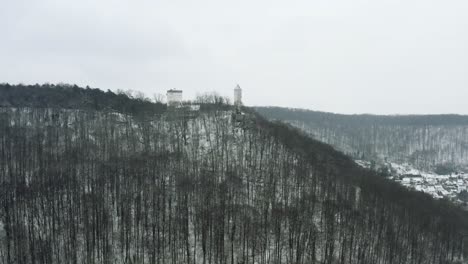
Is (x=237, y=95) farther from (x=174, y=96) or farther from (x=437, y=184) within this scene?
(x=437, y=184)

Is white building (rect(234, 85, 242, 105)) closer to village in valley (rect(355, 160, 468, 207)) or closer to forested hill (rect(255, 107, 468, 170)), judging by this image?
village in valley (rect(355, 160, 468, 207))

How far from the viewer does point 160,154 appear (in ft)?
197

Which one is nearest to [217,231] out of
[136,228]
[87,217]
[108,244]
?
[136,228]

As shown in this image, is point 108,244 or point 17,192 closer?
point 108,244

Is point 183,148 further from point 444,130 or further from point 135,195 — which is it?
point 444,130

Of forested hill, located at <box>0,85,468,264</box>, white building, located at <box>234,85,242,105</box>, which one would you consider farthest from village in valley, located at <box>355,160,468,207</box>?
white building, located at <box>234,85,242,105</box>

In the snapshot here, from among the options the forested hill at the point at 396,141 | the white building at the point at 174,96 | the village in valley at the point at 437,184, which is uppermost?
the white building at the point at 174,96

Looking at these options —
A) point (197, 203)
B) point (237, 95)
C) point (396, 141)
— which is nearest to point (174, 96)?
point (237, 95)

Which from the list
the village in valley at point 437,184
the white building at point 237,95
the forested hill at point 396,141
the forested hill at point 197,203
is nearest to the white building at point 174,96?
the white building at point 237,95

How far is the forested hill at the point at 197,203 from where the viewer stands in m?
39.8

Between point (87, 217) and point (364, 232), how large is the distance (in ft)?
121

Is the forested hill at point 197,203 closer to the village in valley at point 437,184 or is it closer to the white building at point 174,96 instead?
the white building at point 174,96

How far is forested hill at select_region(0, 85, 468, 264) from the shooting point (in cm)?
3984

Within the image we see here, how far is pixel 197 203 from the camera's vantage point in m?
46.1
